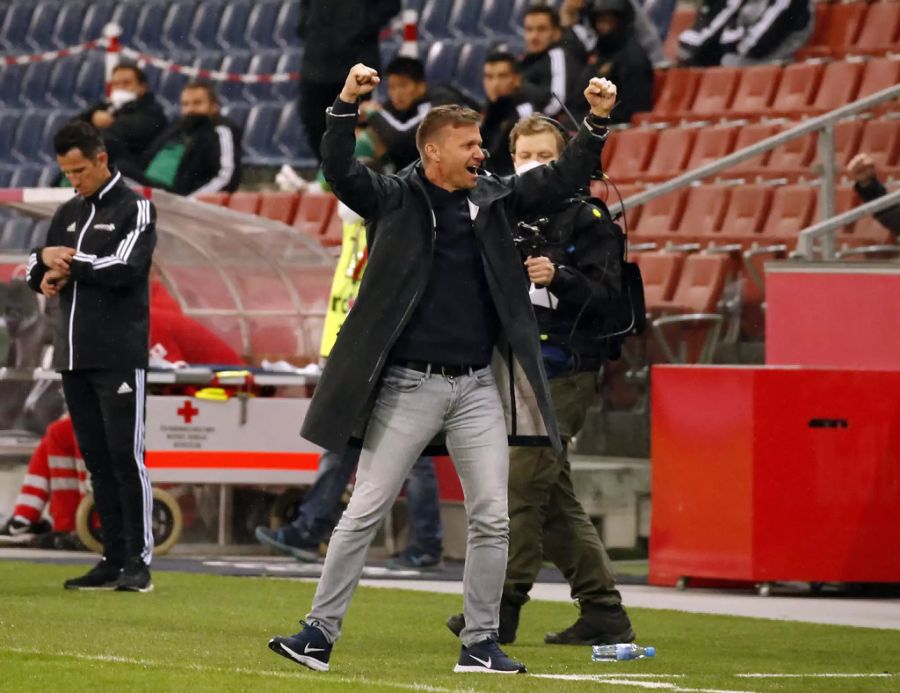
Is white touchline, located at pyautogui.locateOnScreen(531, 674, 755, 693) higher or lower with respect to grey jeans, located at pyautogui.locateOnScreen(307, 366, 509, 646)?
lower

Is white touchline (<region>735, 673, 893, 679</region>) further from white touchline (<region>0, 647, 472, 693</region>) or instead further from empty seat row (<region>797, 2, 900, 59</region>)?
empty seat row (<region>797, 2, 900, 59</region>)

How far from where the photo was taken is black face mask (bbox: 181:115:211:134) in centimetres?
1850

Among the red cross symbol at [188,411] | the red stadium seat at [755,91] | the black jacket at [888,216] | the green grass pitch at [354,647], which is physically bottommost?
the green grass pitch at [354,647]

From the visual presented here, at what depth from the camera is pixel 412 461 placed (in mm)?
7031

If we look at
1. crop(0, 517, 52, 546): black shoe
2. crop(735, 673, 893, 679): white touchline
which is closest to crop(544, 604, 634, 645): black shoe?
crop(735, 673, 893, 679): white touchline

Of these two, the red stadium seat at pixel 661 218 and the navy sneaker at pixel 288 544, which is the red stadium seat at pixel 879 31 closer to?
the red stadium seat at pixel 661 218

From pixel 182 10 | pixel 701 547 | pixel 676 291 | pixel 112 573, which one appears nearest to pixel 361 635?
pixel 112 573

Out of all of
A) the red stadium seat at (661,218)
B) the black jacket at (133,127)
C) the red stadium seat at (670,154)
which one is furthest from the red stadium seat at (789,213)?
the black jacket at (133,127)

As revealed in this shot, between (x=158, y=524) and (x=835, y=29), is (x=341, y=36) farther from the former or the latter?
(x=158, y=524)

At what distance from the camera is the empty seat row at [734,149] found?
502 inches

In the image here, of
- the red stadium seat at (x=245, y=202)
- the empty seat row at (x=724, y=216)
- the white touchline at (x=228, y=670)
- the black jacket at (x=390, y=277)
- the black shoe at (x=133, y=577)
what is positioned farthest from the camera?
the red stadium seat at (x=245, y=202)

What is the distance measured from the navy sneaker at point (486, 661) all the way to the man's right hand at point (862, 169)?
234 inches

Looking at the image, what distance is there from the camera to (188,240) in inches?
545

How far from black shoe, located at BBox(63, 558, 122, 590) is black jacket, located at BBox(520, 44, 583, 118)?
7.30 meters
